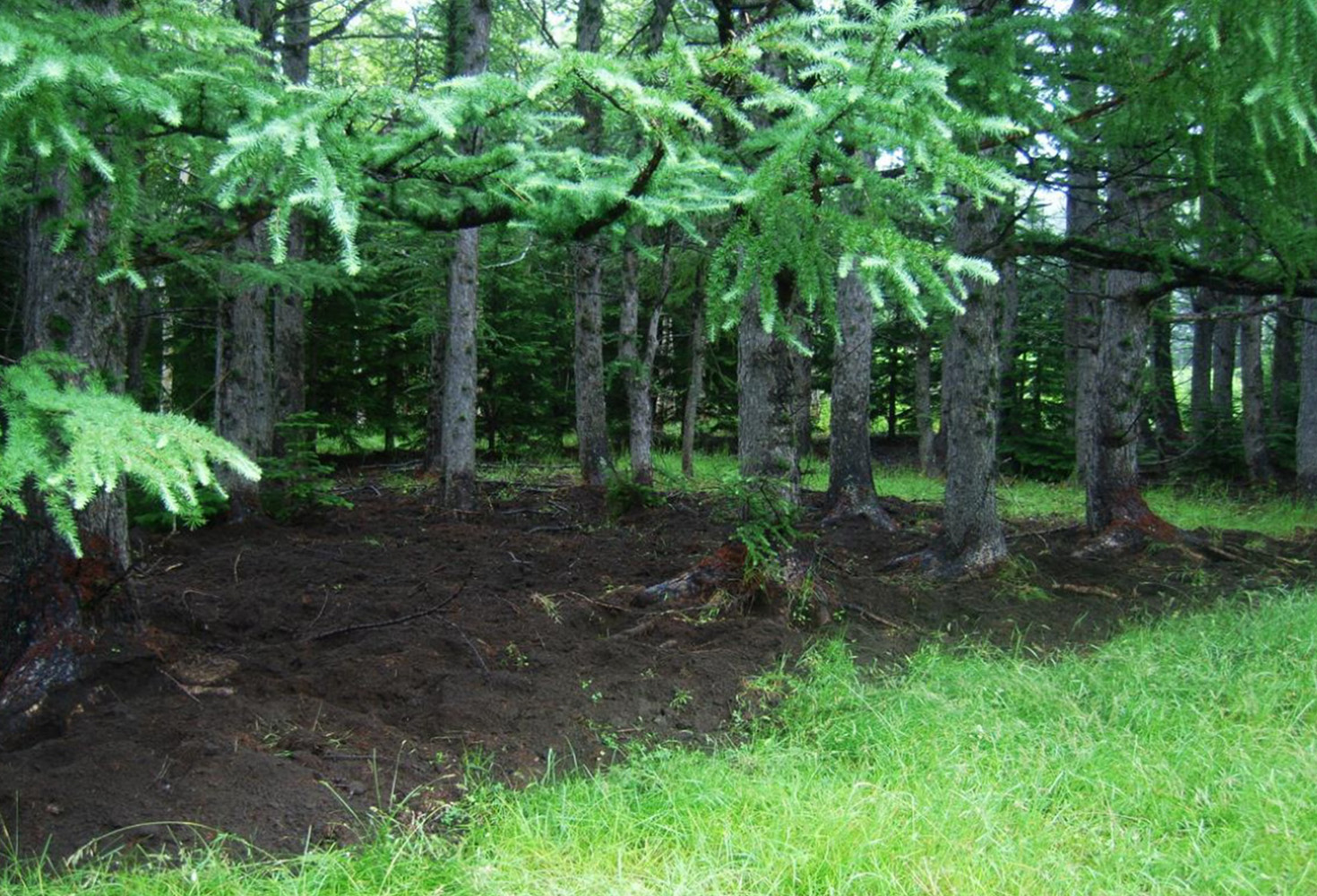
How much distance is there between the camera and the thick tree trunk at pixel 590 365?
475 inches

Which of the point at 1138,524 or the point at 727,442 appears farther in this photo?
the point at 727,442

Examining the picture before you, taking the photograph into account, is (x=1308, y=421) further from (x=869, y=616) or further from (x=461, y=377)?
(x=461, y=377)

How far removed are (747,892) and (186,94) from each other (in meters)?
3.27

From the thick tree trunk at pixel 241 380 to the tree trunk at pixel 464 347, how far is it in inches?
78.0

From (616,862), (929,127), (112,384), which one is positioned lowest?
→ (616,862)

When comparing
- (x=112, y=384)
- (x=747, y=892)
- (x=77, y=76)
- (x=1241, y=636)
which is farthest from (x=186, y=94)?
(x=1241, y=636)

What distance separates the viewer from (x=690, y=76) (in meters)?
3.08

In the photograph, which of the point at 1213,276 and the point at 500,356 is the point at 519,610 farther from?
the point at 500,356

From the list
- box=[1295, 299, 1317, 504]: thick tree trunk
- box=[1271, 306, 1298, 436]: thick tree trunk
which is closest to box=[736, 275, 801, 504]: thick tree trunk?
box=[1295, 299, 1317, 504]: thick tree trunk

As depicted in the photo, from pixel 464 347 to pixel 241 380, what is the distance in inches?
91.2

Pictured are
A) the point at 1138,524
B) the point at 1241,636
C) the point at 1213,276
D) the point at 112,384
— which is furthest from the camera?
the point at 1138,524

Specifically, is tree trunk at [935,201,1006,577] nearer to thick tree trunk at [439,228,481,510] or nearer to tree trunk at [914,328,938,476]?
thick tree trunk at [439,228,481,510]

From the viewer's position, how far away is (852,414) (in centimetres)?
1125

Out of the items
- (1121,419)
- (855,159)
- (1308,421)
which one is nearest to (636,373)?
(1121,419)
